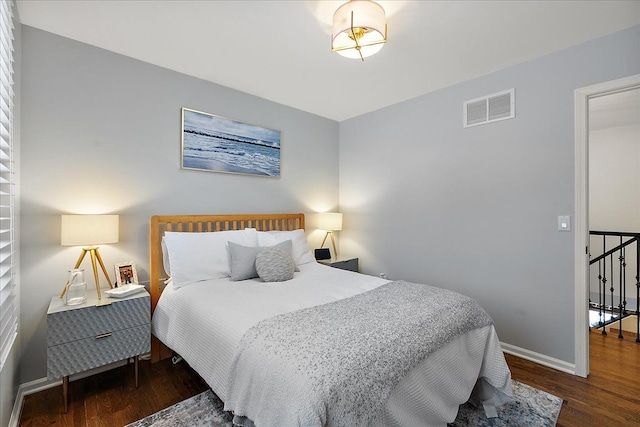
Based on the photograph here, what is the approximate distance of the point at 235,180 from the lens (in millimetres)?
A: 3254

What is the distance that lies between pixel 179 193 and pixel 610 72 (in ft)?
12.1

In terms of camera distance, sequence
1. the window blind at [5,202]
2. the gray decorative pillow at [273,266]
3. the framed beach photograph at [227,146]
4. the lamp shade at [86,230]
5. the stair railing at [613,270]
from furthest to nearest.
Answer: the stair railing at [613,270] → the framed beach photograph at [227,146] → the gray decorative pillow at [273,266] → the lamp shade at [86,230] → the window blind at [5,202]

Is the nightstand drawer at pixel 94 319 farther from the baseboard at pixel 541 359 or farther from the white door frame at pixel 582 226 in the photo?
the white door frame at pixel 582 226

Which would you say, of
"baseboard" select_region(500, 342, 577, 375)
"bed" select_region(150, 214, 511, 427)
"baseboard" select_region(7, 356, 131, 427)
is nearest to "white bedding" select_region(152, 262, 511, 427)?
"bed" select_region(150, 214, 511, 427)

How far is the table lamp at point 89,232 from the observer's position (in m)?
2.04

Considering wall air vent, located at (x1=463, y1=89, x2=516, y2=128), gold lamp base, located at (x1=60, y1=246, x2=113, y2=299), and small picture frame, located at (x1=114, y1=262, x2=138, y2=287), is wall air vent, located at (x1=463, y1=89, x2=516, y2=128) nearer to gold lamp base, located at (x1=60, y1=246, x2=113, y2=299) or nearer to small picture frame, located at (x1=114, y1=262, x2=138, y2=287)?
small picture frame, located at (x1=114, y1=262, x2=138, y2=287)

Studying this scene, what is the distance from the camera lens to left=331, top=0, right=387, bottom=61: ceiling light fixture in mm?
1733

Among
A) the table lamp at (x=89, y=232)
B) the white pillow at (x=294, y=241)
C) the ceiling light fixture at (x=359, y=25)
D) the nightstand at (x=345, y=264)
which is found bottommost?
the nightstand at (x=345, y=264)

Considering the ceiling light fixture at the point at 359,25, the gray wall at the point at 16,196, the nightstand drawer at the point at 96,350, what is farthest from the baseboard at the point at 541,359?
the gray wall at the point at 16,196

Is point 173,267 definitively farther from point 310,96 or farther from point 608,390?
point 608,390

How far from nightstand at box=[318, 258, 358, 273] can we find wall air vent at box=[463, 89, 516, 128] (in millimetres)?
2004

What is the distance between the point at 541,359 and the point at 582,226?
46.6 inches

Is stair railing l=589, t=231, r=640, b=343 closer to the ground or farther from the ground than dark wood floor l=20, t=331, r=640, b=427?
farther from the ground

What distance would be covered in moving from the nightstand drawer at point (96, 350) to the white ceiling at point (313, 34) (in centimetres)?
218
